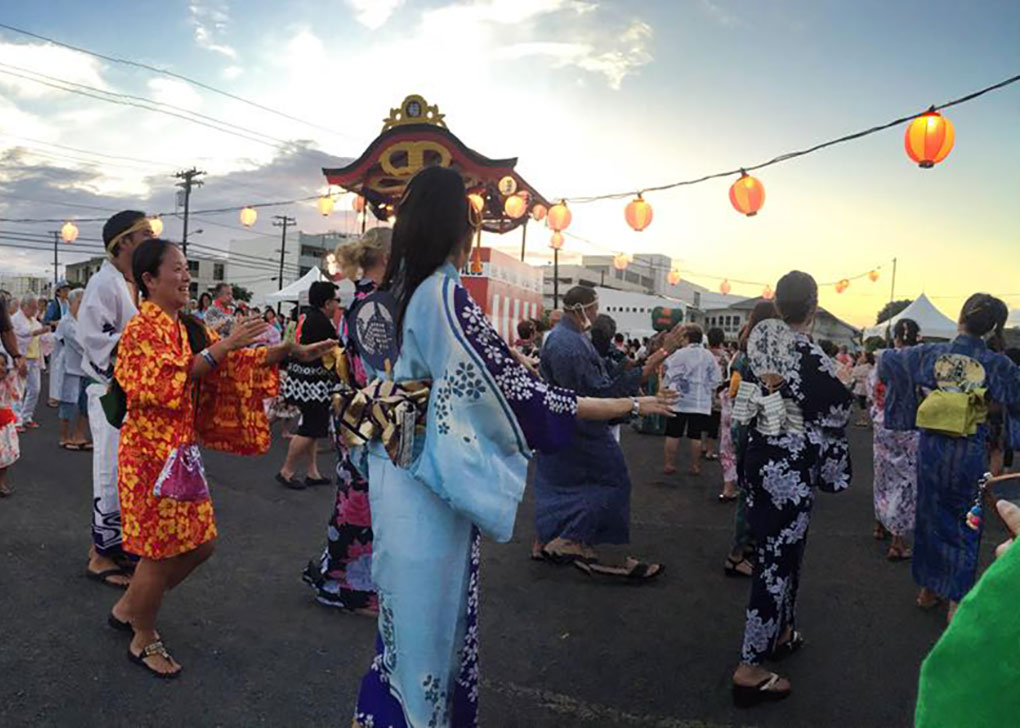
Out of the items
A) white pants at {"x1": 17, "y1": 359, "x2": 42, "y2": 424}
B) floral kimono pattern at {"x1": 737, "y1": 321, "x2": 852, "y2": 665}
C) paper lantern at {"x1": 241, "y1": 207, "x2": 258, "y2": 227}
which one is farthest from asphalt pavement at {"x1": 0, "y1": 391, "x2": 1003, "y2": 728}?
paper lantern at {"x1": 241, "y1": 207, "x2": 258, "y2": 227}

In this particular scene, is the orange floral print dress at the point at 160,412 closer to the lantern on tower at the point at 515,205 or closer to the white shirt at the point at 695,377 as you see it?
the white shirt at the point at 695,377

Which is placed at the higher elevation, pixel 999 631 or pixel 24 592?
pixel 999 631

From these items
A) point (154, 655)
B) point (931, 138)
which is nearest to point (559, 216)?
point (931, 138)

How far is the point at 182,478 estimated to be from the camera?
2643 mm

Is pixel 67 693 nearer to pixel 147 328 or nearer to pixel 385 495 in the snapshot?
pixel 147 328

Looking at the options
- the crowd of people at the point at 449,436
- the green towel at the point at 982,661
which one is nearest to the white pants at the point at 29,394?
the crowd of people at the point at 449,436

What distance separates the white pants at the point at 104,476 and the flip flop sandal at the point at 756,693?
310cm

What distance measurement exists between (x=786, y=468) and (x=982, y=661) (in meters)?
2.23

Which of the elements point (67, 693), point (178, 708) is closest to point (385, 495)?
point (178, 708)

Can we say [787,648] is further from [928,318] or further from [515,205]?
[928,318]

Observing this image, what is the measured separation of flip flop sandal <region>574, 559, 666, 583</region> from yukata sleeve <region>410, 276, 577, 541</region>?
267 cm

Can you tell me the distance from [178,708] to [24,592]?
5.04 feet

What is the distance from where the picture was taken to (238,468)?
6.52 meters

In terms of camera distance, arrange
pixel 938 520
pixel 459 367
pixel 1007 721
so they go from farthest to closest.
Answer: pixel 938 520, pixel 459 367, pixel 1007 721
